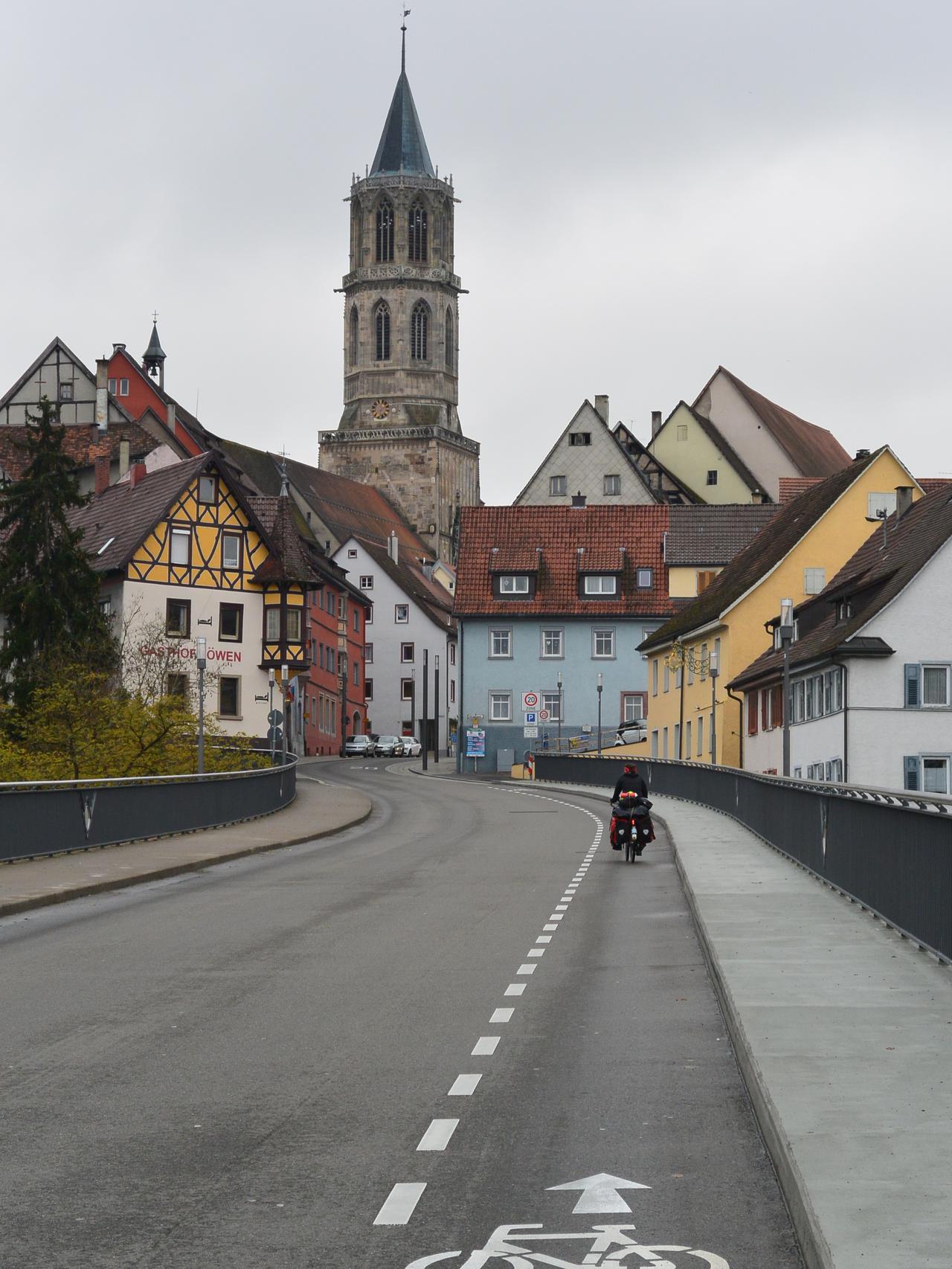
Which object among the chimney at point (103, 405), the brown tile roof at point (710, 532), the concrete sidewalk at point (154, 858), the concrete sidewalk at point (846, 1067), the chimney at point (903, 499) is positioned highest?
the chimney at point (103, 405)

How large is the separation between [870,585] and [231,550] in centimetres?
3367

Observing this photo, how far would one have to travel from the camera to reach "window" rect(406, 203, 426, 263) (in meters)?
172

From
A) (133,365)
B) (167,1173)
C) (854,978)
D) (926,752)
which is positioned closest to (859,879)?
(854,978)

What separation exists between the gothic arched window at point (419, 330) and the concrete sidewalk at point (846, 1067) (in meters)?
157

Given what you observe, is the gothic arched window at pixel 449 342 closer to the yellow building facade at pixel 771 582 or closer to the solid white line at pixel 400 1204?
the yellow building facade at pixel 771 582

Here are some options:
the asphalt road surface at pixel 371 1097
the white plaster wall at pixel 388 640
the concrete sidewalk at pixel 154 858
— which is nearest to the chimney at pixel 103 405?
the white plaster wall at pixel 388 640

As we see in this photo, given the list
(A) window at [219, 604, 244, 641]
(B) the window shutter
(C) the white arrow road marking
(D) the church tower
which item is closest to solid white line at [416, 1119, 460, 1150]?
(C) the white arrow road marking

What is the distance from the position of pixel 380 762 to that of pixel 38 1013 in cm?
8042

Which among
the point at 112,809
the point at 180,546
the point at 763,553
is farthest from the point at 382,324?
the point at 112,809

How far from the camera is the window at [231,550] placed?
260ft

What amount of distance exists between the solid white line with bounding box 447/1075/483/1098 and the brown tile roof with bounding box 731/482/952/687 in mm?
42502

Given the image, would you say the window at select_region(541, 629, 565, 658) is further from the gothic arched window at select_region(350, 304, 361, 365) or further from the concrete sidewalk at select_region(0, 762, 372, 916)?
the gothic arched window at select_region(350, 304, 361, 365)

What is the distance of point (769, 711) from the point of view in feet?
193

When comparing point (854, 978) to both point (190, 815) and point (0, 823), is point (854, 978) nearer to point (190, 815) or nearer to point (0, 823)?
point (0, 823)
